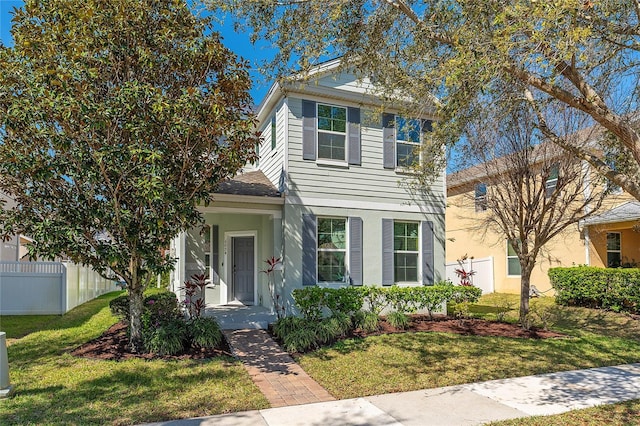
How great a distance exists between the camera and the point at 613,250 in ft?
50.7

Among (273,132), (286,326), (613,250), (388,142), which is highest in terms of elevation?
(273,132)

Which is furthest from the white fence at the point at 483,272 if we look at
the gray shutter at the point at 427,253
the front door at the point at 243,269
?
the front door at the point at 243,269

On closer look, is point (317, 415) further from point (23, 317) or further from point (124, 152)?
point (23, 317)

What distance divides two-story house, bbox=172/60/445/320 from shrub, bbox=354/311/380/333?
158 cm

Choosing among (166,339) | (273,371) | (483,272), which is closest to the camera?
(273,371)

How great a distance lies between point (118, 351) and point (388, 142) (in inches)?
327

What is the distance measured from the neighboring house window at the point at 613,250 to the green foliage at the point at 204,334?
14.4m

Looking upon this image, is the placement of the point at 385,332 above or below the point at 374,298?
below

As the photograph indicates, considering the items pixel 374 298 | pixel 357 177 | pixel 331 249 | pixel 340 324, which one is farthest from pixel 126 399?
pixel 357 177

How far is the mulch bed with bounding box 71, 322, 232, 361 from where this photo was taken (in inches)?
287

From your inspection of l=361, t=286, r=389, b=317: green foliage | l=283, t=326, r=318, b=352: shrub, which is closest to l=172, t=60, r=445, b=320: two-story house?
l=361, t=286, r=389, b=317: green foliage

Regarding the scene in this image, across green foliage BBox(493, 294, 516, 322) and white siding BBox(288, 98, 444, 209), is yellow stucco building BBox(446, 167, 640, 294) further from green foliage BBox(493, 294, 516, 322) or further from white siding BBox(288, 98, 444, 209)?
white siding BBox(288, 98, 444, 209)

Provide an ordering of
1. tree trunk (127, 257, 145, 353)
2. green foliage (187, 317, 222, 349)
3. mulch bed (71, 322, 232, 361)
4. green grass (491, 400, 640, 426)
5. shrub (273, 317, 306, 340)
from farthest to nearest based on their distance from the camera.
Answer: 1. shrub (273, 317, 306, 340)
2. green foliage (187, 317, 222, 349)
3. tree trunk (127, 257, 145, 353)
4. mulch bed (71, 322, 232, 361)
5. green grass (491, 400, 640, 426)

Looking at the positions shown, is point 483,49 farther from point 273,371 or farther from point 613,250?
point 613,250
